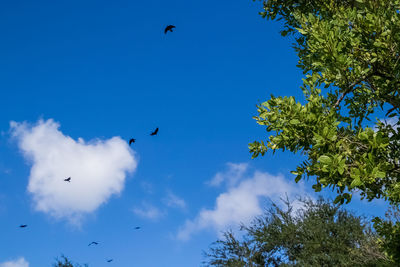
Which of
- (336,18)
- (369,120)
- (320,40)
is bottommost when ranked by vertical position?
(369,120)

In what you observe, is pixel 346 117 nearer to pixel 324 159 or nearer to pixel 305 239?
pixel 324 159

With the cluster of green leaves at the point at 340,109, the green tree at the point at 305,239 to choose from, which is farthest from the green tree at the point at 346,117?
the green tree at the point at 305,239

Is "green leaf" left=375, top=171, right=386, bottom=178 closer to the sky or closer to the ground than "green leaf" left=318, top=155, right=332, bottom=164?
closer to the ground

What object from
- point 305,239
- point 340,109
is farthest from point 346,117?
point 305,239

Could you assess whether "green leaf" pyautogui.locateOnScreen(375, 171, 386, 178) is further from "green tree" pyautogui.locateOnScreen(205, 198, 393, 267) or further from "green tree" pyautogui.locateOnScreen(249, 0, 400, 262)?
"green tree" pyautogui.locateOnScreen(205, 198, 393, 267)

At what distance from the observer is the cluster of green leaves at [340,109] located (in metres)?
6.48

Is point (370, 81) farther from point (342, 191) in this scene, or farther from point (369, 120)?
point (342, 191)

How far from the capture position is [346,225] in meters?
30.2

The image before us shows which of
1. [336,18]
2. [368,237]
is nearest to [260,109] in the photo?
[336,18]

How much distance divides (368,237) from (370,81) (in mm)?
20293

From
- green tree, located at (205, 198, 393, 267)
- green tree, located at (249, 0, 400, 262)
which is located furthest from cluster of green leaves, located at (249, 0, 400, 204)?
green tree, located at (205, 198, 393, 267)

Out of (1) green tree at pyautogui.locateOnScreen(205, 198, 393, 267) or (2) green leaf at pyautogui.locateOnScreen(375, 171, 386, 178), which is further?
(1) green tree at pyautogui.locateOnScreen(205, 198, 393, 267)

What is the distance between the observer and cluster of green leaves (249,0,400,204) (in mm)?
6484

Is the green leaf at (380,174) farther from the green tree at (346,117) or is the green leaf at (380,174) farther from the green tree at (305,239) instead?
the green tree at (305,239)
